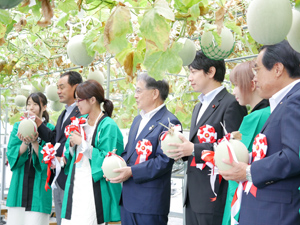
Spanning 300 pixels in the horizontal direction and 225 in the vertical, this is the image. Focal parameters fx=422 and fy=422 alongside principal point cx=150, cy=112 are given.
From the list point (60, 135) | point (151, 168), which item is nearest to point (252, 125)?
point (151, 168)

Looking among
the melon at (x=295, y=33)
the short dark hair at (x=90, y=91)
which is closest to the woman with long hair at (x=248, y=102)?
the melon at (x=295, y=33)

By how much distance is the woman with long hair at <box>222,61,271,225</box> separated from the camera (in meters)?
1.67

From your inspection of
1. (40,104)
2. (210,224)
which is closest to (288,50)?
(210,224)

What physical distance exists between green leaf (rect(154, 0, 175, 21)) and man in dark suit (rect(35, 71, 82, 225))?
1874 millimetres

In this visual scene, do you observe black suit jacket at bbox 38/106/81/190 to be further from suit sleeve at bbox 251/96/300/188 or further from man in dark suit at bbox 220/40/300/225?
suit sleeve at bbox 251/96/300/188

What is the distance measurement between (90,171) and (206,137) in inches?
33.1

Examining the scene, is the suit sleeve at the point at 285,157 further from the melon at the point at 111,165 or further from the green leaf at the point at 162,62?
the melon at the point at 111,165

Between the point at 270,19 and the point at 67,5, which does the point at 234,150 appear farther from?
the point at 67,5

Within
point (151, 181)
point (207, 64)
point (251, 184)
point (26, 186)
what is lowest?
point (26, 186)

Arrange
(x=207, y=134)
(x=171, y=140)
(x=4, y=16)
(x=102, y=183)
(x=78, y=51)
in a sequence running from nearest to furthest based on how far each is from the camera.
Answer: (x=4, y=16)
(x=78, y=51)
(x=171, y=140)
(x=207, y=134)
(x=102, y=183)

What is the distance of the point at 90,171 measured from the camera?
8.32 feet

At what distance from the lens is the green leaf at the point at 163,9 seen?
107cm

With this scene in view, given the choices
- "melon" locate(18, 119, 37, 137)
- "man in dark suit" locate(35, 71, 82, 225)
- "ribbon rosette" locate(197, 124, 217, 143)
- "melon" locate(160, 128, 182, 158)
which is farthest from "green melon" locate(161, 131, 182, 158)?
"melon" locate(18, 119, 37, 137)

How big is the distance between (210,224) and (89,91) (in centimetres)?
116
